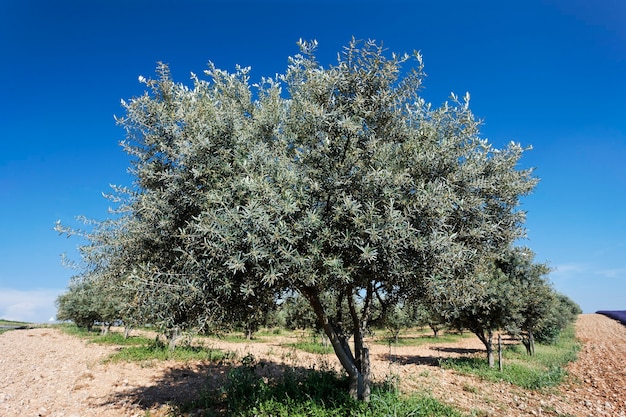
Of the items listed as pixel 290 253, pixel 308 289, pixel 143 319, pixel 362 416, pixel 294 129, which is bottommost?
pixel 362 416

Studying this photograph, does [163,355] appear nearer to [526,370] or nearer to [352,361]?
[352,361]

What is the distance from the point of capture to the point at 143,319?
10.5 m

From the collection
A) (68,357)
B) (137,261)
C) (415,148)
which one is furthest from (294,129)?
(68,357)

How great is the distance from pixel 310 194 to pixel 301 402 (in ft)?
23.1

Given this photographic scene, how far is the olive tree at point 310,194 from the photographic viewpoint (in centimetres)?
795

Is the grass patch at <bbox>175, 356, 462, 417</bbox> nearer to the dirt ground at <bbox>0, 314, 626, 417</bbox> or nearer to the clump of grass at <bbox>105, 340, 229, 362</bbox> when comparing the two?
the dirt ground at <bbox>0, 314, 626, 417</bbox>

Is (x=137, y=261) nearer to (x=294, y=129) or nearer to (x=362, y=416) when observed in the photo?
(x=294, y=129)

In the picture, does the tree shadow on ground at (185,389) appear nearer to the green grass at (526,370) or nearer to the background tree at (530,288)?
the green grass at (526,370)

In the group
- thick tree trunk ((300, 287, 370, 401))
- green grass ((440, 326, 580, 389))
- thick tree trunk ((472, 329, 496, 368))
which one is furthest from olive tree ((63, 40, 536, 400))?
thick tree trunk ((472, 329, 496, 368))

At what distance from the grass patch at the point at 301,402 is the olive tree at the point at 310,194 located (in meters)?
0.97

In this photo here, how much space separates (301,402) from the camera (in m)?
11.4

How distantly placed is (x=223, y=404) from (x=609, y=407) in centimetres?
1588

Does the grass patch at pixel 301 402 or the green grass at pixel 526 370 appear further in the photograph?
the green grass at pixel 526 370

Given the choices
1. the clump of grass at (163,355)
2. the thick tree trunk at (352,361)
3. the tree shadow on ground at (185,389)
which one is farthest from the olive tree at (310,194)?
the clump of grass at (163,355)
